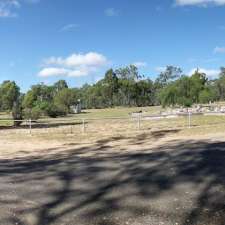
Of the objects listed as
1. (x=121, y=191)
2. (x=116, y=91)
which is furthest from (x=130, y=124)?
(x=116, y=91)

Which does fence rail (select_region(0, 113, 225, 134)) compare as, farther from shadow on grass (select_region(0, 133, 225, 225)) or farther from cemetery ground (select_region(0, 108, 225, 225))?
shadow on grass (select_region(0, 133, 225, 225))

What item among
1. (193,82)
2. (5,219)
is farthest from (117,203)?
(193,82)

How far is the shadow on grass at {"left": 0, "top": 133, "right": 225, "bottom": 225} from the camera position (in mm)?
7225

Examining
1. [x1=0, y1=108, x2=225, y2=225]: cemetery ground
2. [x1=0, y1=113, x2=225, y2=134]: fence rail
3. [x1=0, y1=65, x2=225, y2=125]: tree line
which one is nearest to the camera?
[x1=0, y1=108, x2=225, y2=225]: cemetery ground

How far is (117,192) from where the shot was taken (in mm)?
8766

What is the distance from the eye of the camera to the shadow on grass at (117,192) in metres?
7.22

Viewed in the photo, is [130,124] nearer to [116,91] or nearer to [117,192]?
[117,192]

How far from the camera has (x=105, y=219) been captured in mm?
7113

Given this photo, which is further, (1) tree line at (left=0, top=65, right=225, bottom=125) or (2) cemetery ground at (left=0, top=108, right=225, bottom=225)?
(1) tree line at (left=0, top=65, right=225, bottom=125)

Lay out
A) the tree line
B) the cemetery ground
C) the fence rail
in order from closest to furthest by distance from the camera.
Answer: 1. the cemetery ground
2. the fence rail
3. the tree line

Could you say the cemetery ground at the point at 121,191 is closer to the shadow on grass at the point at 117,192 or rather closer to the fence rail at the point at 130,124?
Answer: the shadow on grass at the point at 117,192

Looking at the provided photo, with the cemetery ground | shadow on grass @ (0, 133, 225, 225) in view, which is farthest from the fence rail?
shadow on grass @ (0, 133, 225, 225)

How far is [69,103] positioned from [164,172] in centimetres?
9396


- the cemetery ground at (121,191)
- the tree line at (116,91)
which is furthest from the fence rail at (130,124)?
the tree line at (116,91)
